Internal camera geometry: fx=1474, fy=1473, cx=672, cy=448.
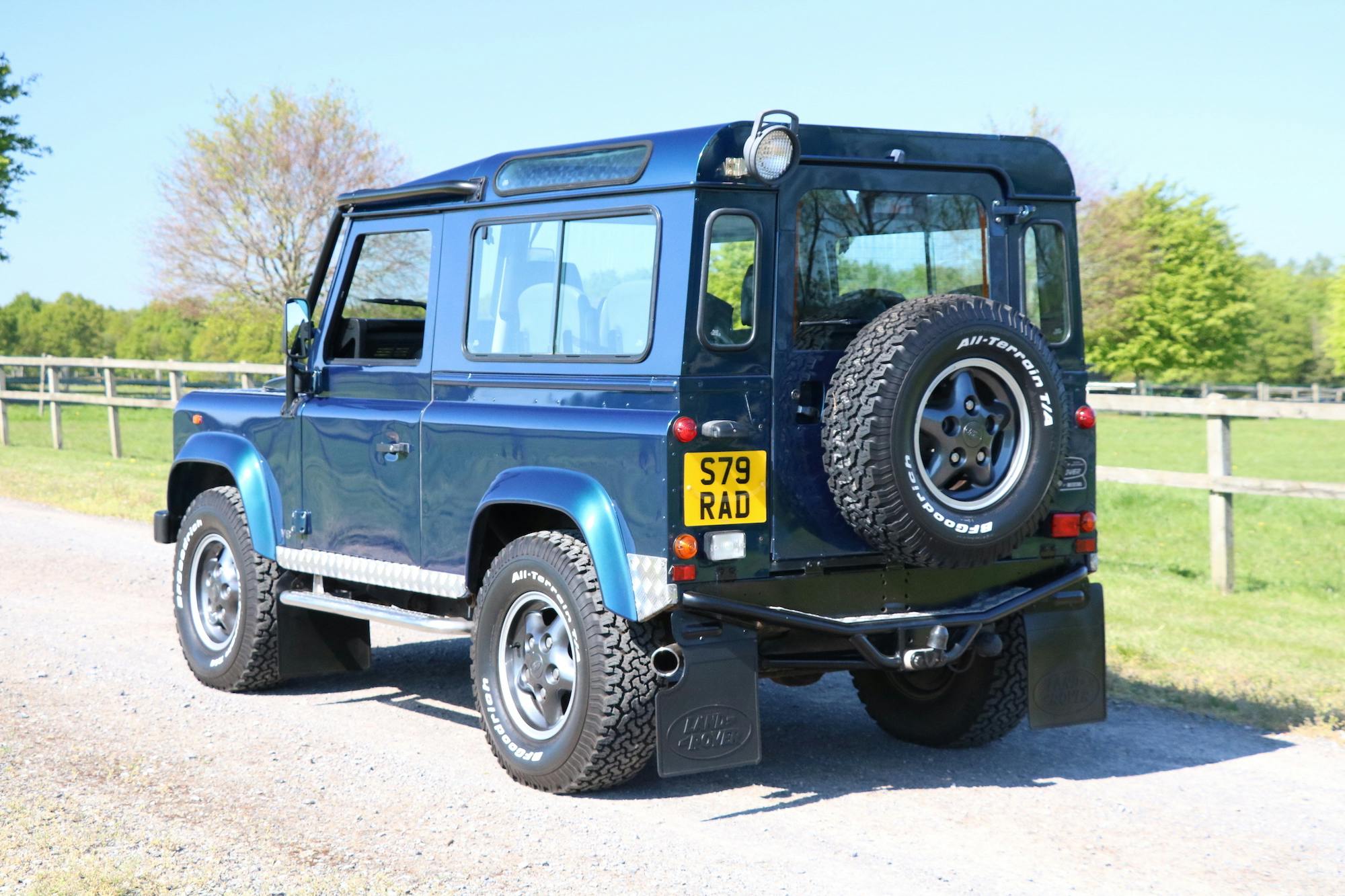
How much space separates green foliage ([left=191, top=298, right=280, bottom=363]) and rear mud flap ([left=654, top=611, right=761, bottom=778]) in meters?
38.7

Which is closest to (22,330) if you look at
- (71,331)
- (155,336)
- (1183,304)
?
(71,331)

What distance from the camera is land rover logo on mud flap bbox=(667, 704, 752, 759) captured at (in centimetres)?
499

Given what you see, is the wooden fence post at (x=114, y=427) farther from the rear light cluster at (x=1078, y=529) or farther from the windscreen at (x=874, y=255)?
the rear light cluster at (x=1078, y=529)

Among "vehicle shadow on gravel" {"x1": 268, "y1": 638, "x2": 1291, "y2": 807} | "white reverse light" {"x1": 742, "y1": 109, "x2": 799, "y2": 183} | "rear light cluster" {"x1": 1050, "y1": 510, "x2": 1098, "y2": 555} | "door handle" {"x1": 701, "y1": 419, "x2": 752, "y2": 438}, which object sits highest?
"white reverse light" {"x1": 742, "y1": 109, "x2": 799, "y2": 183}

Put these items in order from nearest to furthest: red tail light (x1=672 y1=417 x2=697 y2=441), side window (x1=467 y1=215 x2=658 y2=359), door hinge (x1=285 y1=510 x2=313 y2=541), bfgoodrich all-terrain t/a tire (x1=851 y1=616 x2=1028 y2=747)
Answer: red tail light (x1=672 y1=417 x2=697 y2=441) → side window (x1=467 y1=215 x2=658 y2=359) → bfgoodrich all-terrain t/a tire (x1=851 y1=616 x2=1028 y2=747) → door hinge (x1=285 y1=510 x2=313 y2=541)

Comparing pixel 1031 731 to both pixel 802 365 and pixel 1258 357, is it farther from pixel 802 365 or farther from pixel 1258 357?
pixel 1258 357

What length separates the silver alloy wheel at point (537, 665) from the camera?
17.8 ft

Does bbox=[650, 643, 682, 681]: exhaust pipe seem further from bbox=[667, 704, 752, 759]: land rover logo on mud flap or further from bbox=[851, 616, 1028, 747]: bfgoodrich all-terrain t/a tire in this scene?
bbox=[851, 616, 1028, 747]: bfgoodrich all-terrain t/a tire

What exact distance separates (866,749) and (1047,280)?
6.85 feet

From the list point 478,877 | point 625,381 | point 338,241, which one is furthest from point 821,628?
point 338,241

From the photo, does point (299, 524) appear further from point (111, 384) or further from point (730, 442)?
point (111, 384)

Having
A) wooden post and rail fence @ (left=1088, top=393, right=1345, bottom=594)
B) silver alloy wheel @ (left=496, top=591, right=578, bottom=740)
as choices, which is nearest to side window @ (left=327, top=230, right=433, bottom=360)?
silver alloy wheel @ (left=496, top=591, right=578, bottom=740)

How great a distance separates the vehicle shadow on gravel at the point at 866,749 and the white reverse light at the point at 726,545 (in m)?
0.93

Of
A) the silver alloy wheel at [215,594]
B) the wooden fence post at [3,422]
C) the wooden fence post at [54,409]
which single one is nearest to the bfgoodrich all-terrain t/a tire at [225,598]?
the silver alloy wheel at [215,594]
